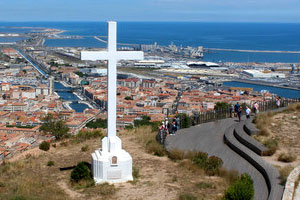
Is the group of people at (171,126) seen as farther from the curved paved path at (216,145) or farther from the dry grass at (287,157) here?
the dry grass at (287,157)

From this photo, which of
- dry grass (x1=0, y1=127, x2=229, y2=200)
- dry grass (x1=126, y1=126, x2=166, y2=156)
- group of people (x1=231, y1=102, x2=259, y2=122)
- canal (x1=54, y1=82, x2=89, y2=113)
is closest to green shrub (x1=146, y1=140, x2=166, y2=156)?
dry grass (x1=126, y1=126, x2=166, y2=156)

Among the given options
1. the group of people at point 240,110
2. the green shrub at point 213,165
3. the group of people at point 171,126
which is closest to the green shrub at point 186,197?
the green shrub at point 213,165

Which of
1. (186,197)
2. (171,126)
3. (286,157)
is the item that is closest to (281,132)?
(286,157)

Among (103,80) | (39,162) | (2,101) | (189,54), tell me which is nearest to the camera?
(39,162)

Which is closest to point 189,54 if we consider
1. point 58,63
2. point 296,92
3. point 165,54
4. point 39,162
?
point 165,54

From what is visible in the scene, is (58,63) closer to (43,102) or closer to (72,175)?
(43,102)

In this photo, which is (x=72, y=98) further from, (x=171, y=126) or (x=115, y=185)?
(x=115, y=185)
